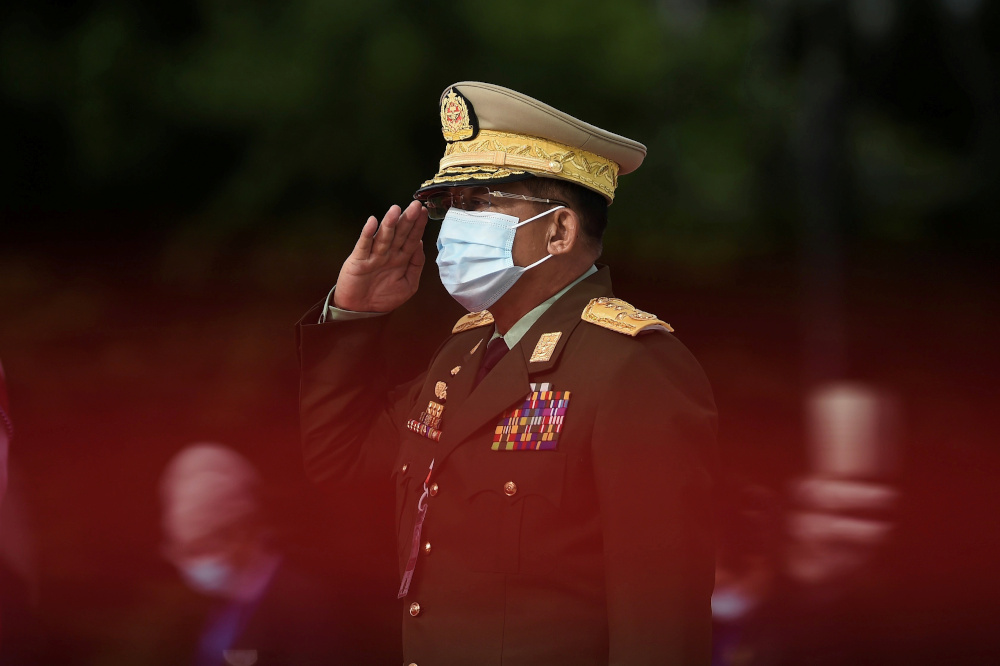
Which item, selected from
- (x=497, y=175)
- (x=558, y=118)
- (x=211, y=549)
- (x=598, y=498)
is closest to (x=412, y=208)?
(x=497, y=175)

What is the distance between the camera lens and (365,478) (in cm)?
234

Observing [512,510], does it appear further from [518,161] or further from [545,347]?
[518,161]

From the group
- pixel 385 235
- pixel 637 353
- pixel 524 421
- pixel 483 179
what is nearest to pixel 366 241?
pixel 385 235

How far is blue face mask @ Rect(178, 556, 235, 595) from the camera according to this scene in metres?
3.22

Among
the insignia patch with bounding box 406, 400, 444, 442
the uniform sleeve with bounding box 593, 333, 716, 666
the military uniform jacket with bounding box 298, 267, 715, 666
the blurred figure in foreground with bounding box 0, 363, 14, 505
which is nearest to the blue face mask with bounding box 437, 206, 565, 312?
the military uniform jacket with bounding box 298, 267, 715, 666

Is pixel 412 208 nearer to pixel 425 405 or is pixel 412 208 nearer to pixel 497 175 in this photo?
pixel 497 175

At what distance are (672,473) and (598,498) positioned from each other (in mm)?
143

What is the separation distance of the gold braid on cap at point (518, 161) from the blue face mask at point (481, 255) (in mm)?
74

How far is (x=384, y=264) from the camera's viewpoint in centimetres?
224

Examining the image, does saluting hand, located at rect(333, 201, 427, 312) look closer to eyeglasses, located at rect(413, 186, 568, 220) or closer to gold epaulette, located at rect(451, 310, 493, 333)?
eyeglasses, located at rect(413, 186, 568, 220)

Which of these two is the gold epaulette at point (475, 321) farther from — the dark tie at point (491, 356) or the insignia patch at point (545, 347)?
the insignia patch at point (545, 347)

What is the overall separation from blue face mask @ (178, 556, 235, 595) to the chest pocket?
1.60 meters

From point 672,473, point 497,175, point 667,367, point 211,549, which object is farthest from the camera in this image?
point 211,549

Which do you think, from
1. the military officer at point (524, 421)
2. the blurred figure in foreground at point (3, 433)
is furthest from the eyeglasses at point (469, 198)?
the blurred figure in foreground at point (3, 433)
